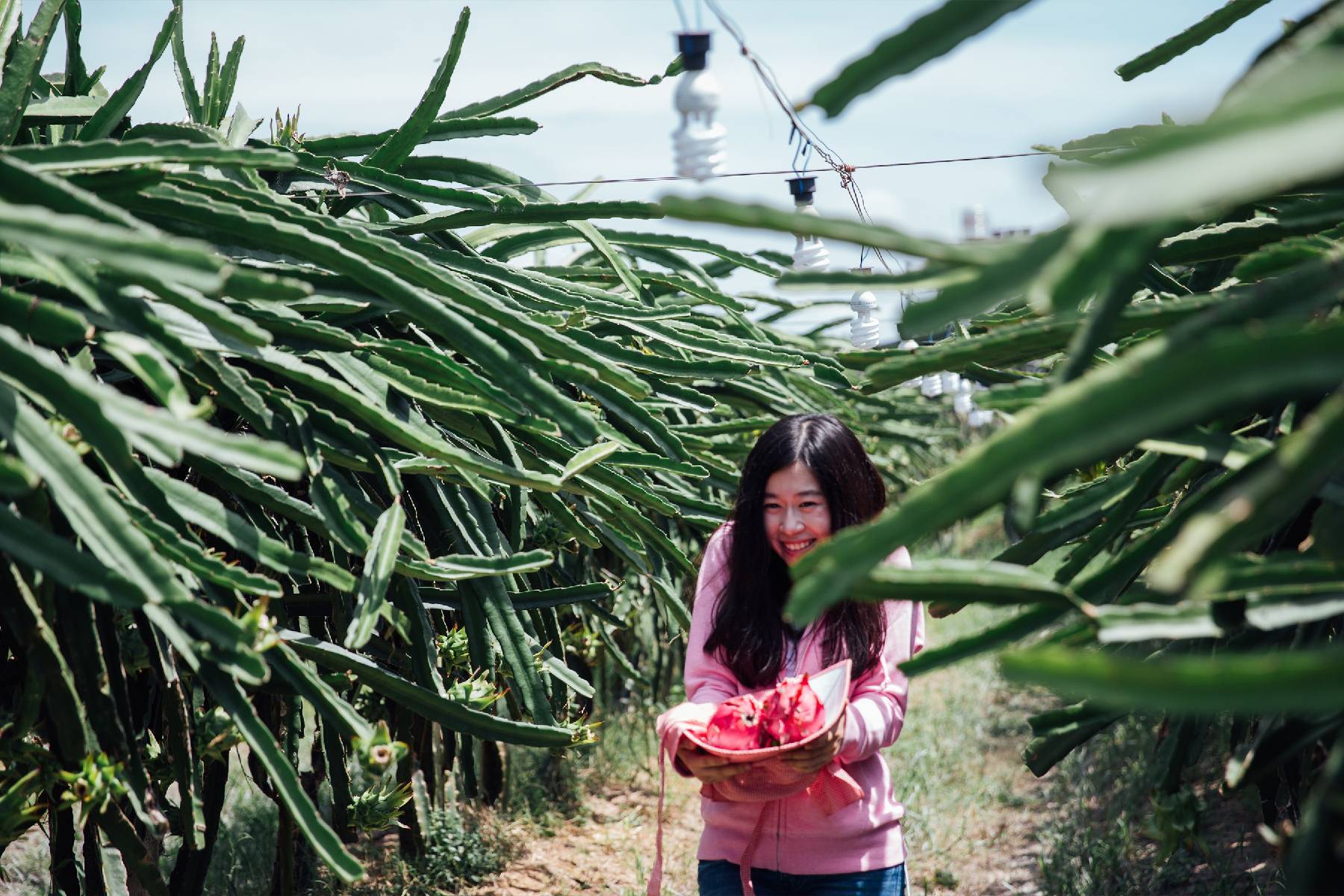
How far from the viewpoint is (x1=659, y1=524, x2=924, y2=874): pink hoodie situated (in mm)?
2193

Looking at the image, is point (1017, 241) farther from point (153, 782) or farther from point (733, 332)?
point (733, 332)

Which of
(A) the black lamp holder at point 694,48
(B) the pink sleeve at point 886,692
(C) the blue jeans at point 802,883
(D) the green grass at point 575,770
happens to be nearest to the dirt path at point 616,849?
(D) the green grass at point 575,770

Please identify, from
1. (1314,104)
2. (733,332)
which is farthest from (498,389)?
(733,332)

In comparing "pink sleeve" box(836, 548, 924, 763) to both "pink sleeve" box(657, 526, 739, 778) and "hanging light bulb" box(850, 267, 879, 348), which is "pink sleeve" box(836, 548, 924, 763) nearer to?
"pink sleeve" box(657, 526, 739, 778)

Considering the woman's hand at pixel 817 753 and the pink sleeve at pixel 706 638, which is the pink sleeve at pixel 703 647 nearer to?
the pink sleeve at pixel 706 638

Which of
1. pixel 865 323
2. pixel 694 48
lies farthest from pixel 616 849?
pixel 694 48

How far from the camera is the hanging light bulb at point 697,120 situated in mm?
2635

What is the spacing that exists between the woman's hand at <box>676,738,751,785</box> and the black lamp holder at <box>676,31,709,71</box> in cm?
151

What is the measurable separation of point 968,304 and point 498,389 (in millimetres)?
1186

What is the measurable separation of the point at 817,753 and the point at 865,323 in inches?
91.9

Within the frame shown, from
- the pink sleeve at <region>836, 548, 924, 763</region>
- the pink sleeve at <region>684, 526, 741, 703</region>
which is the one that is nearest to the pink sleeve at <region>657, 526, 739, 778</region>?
the pink sleeve at <region>684, 526, 741, 703</region>

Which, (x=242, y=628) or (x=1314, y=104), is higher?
(x=1314, y=104)

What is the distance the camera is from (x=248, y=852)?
161 inches

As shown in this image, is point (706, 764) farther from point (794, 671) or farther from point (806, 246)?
point (806, 246)
